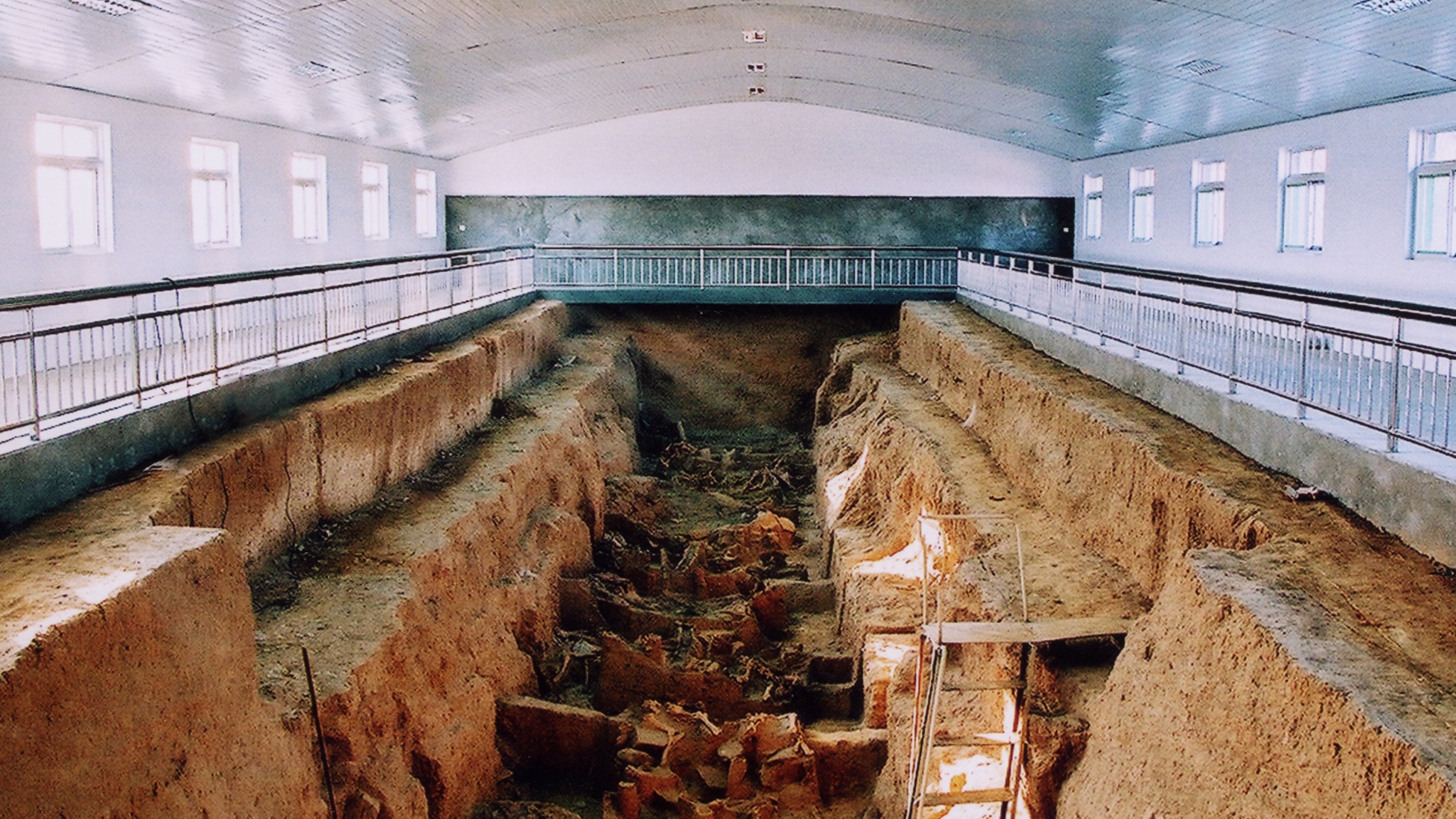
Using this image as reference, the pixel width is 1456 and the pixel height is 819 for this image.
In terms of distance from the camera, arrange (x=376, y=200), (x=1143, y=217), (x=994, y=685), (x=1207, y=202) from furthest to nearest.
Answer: (x=376, y=200), (x=1143, y=217), (x=1207, y=202), (x=994, y=685)

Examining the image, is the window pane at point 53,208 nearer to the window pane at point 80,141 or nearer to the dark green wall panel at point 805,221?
the window pane at point 80,141

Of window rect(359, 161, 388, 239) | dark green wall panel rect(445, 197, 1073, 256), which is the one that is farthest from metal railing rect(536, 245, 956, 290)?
window rect(359, 161, 388, 239)

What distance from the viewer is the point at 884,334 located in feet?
88.1

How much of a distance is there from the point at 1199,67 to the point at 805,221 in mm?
14949

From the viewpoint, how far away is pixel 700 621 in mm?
15508

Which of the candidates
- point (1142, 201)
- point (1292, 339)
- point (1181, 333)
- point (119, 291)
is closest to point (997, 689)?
point (1292, 339)

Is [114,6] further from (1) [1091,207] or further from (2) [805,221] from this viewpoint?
(1) [1091,207]

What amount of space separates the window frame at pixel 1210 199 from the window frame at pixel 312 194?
52.2ft

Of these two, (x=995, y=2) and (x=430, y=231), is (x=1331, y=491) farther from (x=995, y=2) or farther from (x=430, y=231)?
(x=430, y=231)

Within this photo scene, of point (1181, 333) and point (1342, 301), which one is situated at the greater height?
point (1342, 301)

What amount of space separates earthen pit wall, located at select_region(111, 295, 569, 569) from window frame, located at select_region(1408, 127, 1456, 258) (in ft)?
39.7

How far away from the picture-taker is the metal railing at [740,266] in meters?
28.6

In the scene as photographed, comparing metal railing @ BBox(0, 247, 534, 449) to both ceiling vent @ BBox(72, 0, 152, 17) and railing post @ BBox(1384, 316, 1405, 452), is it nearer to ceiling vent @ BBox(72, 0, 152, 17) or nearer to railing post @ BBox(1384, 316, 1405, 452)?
ceiling vent @ BBox(72, 0, 152, 17)

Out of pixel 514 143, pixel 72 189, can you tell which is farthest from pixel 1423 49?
pixel 514 143
